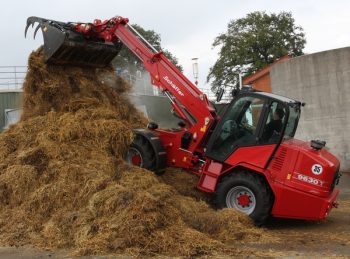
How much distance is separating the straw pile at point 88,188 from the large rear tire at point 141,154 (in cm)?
30

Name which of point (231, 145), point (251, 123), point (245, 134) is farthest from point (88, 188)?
point (251, 123)

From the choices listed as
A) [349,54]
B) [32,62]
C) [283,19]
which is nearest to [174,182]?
[32,62]

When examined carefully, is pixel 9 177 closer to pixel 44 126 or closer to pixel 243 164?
pixel 44 126

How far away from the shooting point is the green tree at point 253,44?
166ft

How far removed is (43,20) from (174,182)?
157 inches

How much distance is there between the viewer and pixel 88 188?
7.50 m

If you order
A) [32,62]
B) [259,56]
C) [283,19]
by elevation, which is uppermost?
[283,19]

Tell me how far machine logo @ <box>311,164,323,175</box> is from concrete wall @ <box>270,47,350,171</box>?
757cm

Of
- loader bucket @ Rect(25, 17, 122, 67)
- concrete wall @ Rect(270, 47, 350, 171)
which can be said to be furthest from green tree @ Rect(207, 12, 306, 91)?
loader bucket @ Rect(25, 17, 122, 67)

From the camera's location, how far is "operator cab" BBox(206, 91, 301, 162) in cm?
836

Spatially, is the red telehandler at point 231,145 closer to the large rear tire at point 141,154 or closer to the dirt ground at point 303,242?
the large rear tire at point 141,154

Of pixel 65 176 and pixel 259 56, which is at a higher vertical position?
pixel 259 56

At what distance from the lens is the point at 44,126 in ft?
29.8

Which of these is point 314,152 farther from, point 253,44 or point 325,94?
point 253,44
